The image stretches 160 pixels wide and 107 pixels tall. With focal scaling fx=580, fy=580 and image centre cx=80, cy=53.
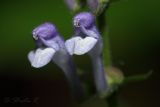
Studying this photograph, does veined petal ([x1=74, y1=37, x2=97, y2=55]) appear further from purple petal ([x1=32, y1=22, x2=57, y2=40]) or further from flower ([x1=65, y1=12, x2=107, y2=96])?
purple petal ([x1=32, y1=22, x2=57, y2=40])

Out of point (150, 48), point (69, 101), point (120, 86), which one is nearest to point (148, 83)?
point (150, 48)

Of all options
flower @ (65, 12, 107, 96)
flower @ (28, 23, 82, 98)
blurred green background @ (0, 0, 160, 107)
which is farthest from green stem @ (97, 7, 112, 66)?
blurred green background @ (0, 0, 160, 107)

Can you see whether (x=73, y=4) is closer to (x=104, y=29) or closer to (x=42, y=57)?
(x=104, y=29)

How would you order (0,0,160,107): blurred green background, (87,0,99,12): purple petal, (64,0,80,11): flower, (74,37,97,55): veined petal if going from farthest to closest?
1. (0,0,160,107): blurred green background
2. (64,0,80,11): flower
3. (87,0,99,12): purple petal
4. (74,37,97,55): veined petal

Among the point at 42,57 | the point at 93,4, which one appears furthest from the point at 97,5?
the point at 42,57

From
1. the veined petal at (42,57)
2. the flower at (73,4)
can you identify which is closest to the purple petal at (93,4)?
the flower at (73,4)

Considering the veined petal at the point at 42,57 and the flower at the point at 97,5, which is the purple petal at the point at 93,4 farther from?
the veined petal at the point at 42,57

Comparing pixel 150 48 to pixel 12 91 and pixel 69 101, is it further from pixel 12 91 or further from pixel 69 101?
pixel 12 91
